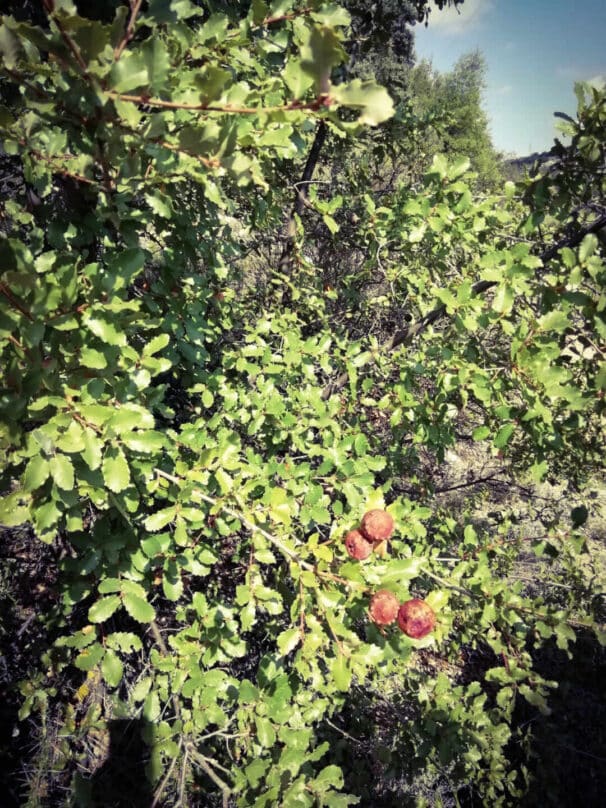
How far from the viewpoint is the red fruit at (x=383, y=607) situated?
3.67ft

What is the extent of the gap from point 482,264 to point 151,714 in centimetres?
206

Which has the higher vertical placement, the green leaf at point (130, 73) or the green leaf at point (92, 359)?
the green leaf at point (130, 73)

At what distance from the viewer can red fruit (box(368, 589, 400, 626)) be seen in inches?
44.1

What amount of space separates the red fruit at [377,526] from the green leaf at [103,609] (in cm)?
81

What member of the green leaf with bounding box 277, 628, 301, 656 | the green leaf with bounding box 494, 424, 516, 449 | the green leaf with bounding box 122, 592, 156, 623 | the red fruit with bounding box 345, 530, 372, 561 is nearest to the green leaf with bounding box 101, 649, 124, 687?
the green leaf with bounding box 122, 592, 156, 623

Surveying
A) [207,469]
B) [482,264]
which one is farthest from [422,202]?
[207,469]

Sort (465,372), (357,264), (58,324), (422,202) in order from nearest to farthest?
(58,324)
(465,372)
(422,202)
(357,264)

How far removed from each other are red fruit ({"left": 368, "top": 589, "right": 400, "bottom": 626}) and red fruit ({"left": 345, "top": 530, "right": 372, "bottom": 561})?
0.11 m

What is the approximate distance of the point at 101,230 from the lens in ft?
5.12

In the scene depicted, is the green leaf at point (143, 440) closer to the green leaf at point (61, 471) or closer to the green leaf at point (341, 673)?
the green leaf at point (61, 471)

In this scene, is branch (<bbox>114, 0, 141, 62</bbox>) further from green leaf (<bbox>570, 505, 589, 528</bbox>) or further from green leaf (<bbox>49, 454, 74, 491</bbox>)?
green leaf (<bbox>570, 505, 589, 528</bbox>)

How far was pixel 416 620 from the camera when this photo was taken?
46.9 inches

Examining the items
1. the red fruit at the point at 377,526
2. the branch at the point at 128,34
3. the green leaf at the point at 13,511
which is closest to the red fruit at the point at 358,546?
the red fruit at the point at 377,526

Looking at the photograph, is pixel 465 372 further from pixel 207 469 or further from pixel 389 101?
pixel 389 101
